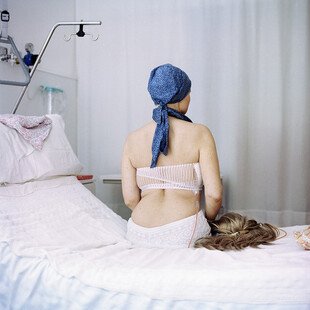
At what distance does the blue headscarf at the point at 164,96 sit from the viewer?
143 cm

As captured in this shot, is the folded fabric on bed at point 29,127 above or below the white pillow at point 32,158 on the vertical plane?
above

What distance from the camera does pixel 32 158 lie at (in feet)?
6.02

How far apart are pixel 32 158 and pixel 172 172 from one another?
719mm

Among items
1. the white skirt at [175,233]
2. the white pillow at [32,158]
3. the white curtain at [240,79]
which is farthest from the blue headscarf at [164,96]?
the white curtain at [240,79]

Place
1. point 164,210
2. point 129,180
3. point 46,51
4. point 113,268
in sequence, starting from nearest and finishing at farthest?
1. point 113,268
2. point 164,210
3. point 129,180
4. point 46,51

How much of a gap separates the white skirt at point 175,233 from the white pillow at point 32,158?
64 cm

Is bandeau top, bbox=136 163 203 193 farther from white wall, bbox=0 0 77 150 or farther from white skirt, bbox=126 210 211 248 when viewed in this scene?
white wall, bbox=0 0 77 150

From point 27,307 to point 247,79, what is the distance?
98.3 inches

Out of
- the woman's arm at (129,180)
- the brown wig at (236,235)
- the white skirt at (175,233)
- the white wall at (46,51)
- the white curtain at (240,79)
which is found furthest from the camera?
the white curtain at (240,79)

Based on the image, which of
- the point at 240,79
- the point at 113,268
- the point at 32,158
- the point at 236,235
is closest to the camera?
the point at 113,268

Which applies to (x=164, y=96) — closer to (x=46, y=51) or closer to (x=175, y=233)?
(x=175, y=233)

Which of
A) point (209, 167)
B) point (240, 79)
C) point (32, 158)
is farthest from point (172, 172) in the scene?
point (240, 79)

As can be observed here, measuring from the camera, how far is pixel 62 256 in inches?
47.4

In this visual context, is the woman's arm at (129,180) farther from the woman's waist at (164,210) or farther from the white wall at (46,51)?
the white wall at (46,51)
